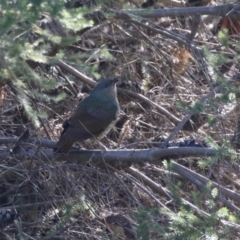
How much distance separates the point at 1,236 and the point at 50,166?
37.0 inches

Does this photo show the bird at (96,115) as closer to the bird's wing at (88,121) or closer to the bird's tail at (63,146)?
the bird's wing at (88,121)

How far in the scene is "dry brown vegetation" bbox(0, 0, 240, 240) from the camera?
5070mm

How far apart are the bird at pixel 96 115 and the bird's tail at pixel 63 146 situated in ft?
0.55

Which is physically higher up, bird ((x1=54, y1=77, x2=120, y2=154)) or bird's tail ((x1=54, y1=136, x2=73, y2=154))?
bird's tail ((x1=54, y1=136, x2=73, y2=154))

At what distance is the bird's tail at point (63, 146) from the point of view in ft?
20.4

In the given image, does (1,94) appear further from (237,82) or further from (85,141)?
(237,82)

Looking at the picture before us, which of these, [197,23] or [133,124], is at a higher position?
[197,23]

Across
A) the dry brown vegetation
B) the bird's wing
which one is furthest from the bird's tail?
the bird's wing

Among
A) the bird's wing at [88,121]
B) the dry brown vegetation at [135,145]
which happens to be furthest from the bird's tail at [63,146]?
the bird's wing at [88,121]

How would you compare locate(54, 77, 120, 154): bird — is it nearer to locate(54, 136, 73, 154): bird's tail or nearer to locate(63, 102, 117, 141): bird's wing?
locate(63, 102, 117, 141): bird's wing

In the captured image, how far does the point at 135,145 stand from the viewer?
22.2 feet

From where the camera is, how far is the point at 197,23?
7137mm

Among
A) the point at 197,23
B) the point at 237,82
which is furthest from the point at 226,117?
the point at 197,23

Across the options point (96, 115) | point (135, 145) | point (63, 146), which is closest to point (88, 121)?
point (96, 115)
